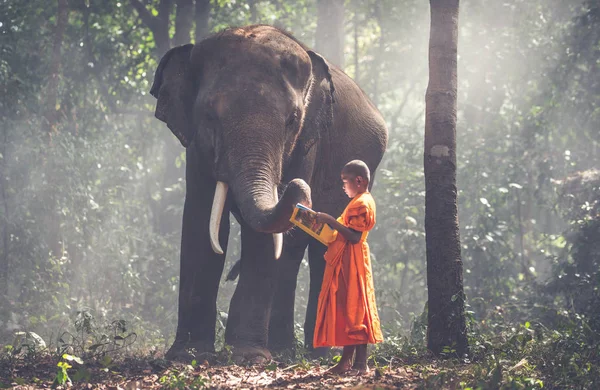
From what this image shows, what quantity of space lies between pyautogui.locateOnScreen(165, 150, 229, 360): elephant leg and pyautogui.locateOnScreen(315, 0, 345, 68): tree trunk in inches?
332

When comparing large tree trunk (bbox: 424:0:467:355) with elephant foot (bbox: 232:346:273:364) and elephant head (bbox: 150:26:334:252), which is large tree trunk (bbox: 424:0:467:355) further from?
elephant foot (bbox: 232:346:273:364)

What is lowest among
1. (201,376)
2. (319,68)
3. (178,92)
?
(201,376)

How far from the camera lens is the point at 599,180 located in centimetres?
1306

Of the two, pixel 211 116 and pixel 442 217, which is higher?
pixel 211 116

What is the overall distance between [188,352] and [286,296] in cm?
178

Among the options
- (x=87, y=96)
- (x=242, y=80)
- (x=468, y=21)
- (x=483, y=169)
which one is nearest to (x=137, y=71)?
(x=87, y=96)

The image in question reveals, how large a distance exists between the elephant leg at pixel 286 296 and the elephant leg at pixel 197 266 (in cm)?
95

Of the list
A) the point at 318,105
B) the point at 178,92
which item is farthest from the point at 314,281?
the point at 178,92

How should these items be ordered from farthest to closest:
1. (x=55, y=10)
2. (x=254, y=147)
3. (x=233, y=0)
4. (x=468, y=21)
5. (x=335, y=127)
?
1. (x=468, y=21)
2. (x=233, y=0)
3. (x=55, y=10)
4. (x=335, y=127)
5. (x=254, y=147)

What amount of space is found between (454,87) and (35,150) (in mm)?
8348

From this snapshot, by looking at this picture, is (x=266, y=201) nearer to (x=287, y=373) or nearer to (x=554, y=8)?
(x=287, y=373)

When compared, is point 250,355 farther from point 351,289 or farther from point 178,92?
point 178,92

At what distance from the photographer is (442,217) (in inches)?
270

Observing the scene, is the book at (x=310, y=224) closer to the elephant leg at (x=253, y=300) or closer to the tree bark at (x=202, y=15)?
the elephant leg at (x=253, y=300)
